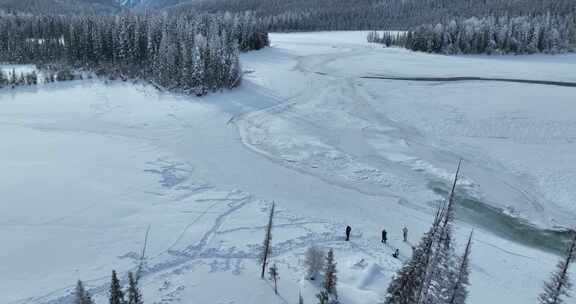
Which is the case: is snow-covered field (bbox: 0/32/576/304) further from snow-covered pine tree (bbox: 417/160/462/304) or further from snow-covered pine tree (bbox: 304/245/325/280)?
snow-covered pine tree (bbox: 417/160/462/304)

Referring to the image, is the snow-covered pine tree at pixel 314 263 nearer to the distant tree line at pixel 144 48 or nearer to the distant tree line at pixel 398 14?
the distant tree line at pixel 144 48

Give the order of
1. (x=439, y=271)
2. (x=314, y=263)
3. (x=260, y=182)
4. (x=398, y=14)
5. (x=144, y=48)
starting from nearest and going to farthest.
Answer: (x=439, y=271), (x=314, y=263), (x=260, y=182), (x=144, y=48), (x=398, y=14)

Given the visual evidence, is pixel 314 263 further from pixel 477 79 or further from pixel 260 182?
pixel 477 79

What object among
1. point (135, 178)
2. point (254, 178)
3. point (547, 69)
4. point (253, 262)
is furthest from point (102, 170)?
point (547, 69)

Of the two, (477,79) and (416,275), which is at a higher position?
(477,79)

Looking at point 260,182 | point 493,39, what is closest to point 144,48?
point 260,182

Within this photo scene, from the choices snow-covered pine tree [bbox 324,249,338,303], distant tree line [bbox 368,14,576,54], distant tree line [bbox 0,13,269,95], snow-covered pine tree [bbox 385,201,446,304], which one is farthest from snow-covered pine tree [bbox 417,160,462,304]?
distant tree line [bbox 368,14,576,54]

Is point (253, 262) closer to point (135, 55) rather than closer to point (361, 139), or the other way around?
point (361, 139)
